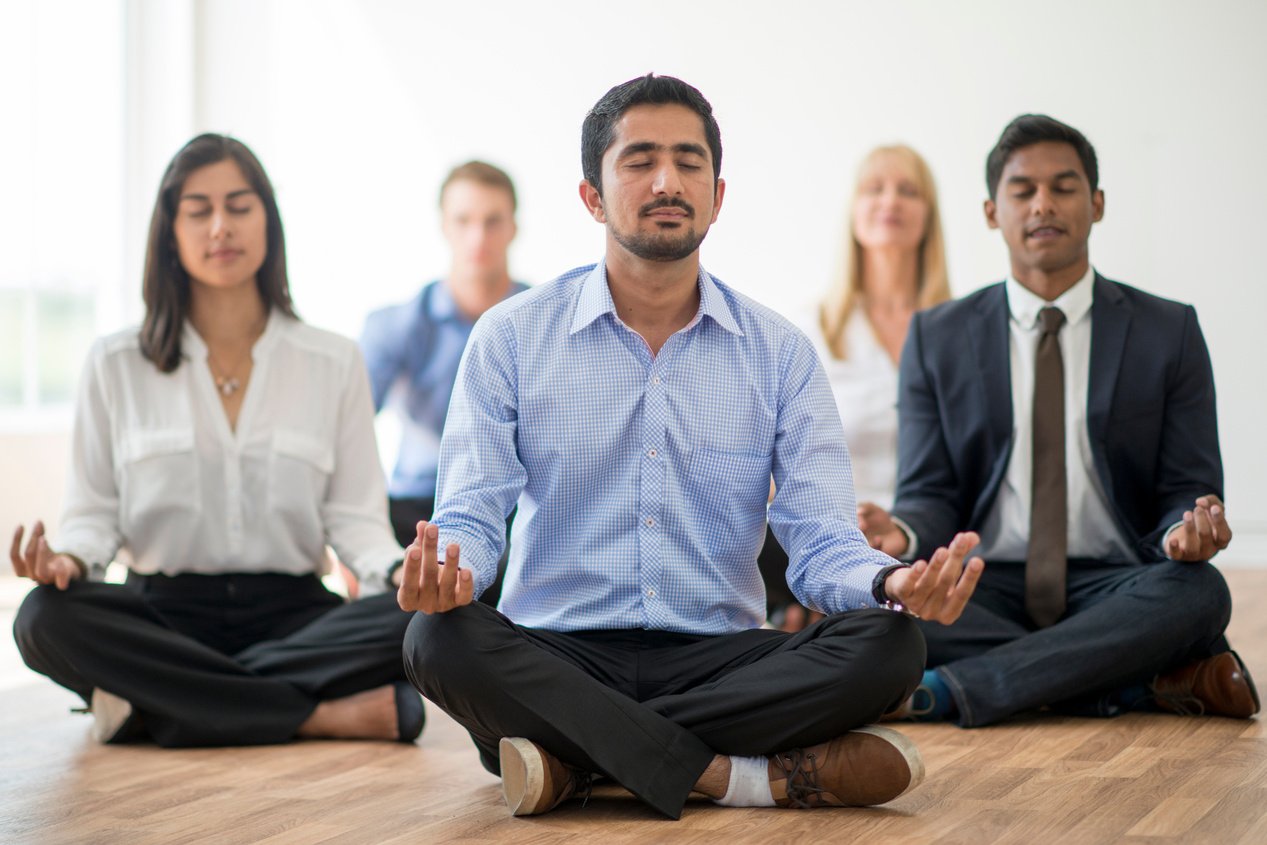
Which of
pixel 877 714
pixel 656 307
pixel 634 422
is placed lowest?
pixel 877 714

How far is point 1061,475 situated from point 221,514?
1.75 metres

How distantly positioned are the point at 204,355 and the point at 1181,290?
4.36 m

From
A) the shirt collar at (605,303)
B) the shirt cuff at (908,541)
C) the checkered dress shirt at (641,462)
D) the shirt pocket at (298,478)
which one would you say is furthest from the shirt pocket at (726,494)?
the shirt pocket at (298,478)

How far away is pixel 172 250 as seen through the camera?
3229 millimetres

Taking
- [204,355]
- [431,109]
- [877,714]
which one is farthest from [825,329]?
[431,109]

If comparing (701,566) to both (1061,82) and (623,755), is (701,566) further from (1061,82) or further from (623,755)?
(1061,82)

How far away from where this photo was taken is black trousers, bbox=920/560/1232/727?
293 cm

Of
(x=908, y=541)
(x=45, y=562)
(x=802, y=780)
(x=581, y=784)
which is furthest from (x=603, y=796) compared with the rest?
(x=45, y=562)

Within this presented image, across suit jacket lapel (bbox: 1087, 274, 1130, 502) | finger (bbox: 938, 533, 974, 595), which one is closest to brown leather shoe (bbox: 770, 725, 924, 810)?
finger (bbox: 938, 533, 974, 595)

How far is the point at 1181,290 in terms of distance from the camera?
620cm

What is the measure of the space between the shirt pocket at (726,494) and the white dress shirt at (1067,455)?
0.98 meters

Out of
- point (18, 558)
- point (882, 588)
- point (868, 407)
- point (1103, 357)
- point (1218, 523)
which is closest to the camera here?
point (882, 588)

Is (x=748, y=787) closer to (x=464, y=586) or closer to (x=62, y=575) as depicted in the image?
(x=464, y=586)

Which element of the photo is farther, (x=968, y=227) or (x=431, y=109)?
(x=431, y=109)
